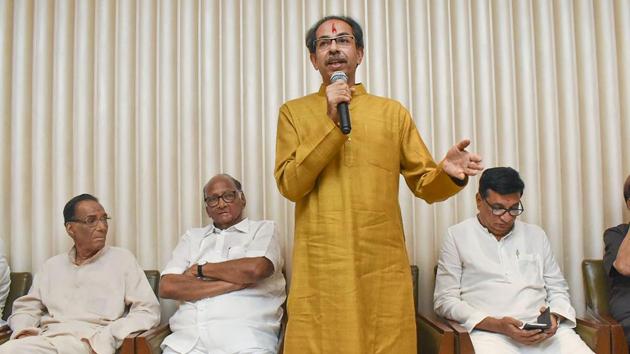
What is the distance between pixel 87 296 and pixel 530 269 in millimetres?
2124

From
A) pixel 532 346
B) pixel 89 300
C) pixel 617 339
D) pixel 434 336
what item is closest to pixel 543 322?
pixel 532 346

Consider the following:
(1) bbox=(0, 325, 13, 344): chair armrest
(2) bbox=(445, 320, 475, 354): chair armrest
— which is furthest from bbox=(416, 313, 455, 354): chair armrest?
(1) bbox=(0, 325, 13, 344): chair armrest

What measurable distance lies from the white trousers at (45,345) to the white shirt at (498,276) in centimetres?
164

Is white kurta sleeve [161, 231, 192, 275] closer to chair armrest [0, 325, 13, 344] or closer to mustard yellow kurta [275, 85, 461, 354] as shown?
chair armrest [0, 325, 13, 344]

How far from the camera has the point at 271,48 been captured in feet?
13.0

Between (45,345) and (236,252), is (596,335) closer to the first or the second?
(236,252)

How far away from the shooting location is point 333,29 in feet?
8.46

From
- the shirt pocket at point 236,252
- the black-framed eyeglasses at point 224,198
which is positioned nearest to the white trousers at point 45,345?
the shirt pocket at point 236,252

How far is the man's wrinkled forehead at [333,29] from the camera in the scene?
2.57 meters

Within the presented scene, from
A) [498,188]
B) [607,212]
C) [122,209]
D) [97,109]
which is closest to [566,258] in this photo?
[607,212]

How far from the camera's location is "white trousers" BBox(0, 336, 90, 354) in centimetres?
307

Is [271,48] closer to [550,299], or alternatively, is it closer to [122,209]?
[122,209]

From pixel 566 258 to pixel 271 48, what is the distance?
1975 millimetres

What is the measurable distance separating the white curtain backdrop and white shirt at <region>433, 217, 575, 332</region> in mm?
450
